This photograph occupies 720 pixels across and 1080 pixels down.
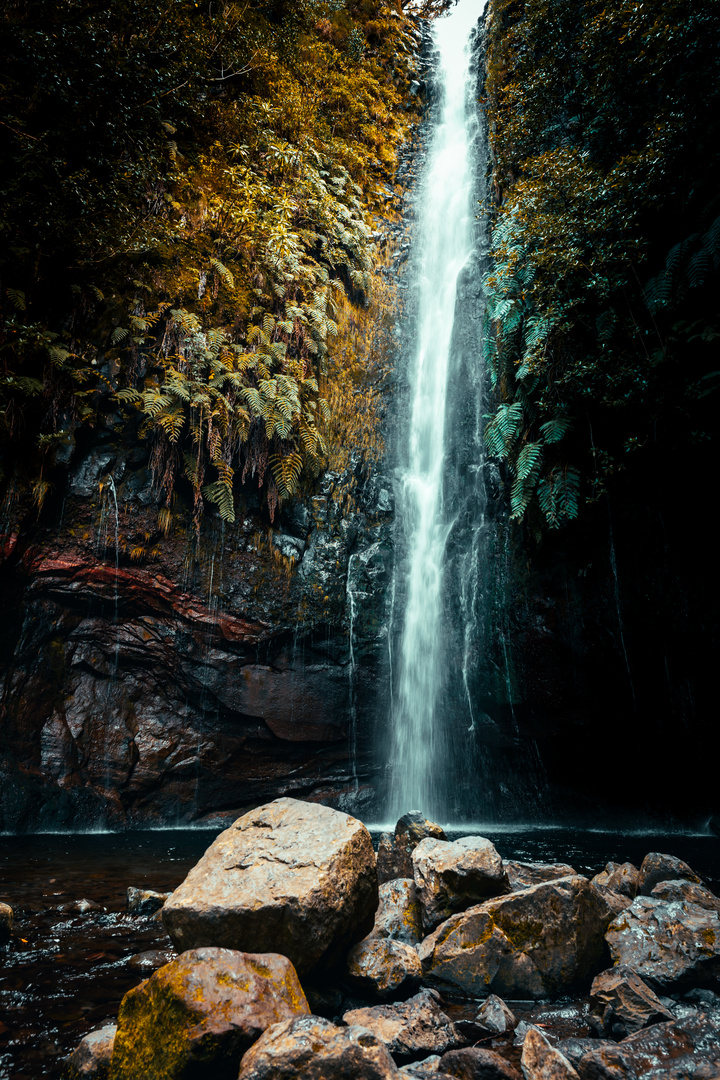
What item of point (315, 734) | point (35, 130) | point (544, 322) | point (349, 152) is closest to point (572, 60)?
point (544, 322)

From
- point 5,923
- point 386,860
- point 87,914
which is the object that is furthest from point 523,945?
point 5,923

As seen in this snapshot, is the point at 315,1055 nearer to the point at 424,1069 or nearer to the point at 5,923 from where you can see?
the point at 424,1069

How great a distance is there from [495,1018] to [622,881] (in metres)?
2.36

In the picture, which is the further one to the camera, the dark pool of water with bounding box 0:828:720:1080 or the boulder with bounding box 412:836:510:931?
the boulder with bounding box 412:836:510:931

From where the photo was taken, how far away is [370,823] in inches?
376

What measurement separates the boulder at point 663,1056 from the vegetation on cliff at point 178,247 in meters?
7.89

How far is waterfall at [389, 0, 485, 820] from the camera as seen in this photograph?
381 inches

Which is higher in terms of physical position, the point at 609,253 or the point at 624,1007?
the point at 609,253

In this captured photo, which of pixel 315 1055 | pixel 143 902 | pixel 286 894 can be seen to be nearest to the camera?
pixel 315 1055

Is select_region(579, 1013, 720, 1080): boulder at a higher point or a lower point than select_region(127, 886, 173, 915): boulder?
higher

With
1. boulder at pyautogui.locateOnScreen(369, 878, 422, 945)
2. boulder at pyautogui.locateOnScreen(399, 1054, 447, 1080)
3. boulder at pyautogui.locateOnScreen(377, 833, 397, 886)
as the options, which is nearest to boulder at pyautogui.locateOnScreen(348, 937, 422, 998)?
boulder at pyautogui.locateOnScreen(369, 878, 422, 945)

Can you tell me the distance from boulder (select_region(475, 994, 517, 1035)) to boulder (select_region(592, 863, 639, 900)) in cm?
193

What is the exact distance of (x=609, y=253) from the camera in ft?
23.8

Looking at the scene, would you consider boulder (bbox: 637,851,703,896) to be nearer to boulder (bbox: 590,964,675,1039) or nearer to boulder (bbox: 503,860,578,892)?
boulder (bbox: 503,860,578,892)
